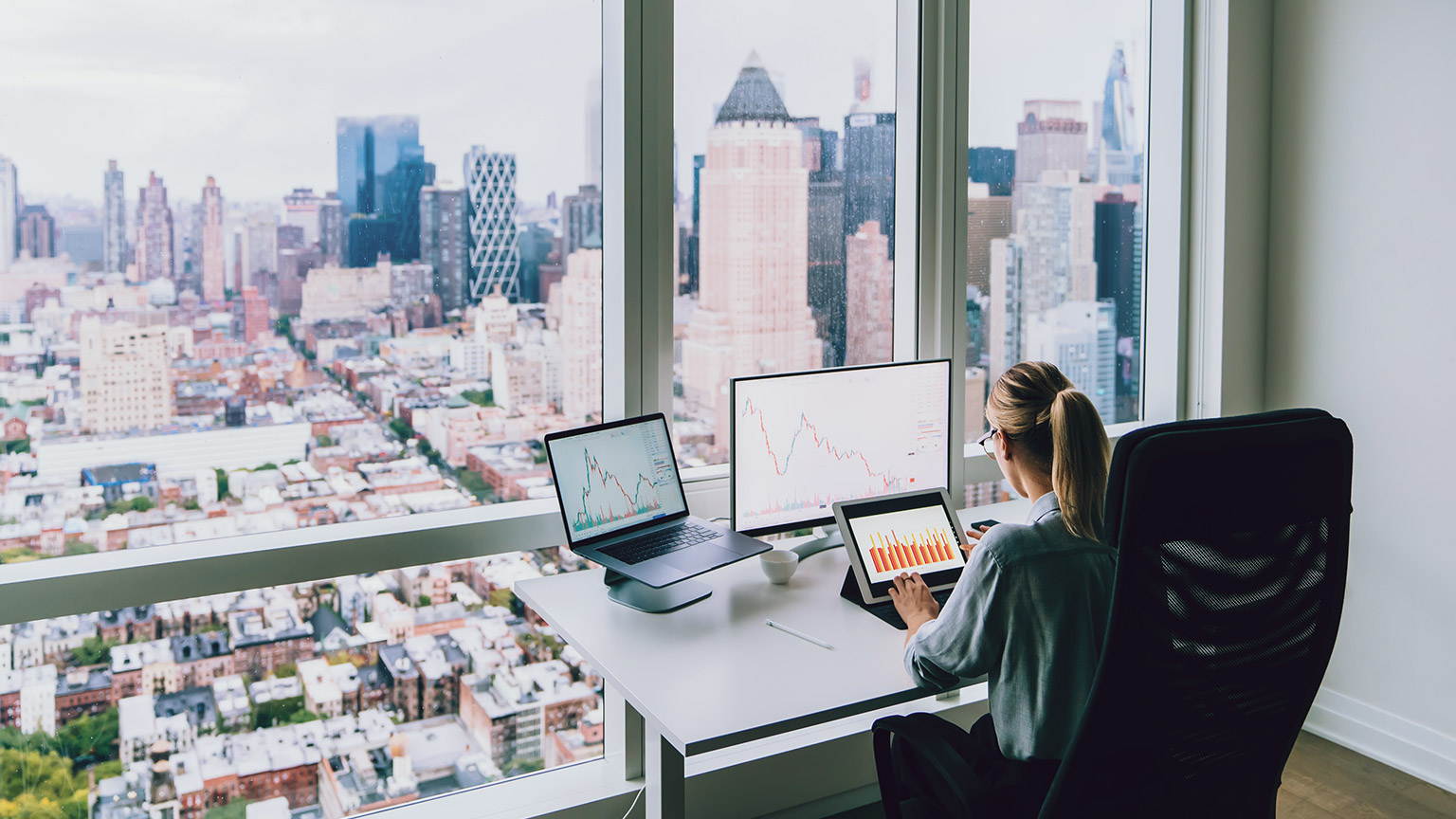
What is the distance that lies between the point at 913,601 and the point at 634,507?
64cm

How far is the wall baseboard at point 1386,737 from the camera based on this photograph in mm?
2854

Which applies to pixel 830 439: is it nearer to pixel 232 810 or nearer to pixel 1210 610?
pixel 1210 610

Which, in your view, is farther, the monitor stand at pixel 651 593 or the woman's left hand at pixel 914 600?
the monitor stand at pixel 651 593

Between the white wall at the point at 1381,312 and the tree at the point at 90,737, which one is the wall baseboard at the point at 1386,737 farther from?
the tree at the point at 90,737

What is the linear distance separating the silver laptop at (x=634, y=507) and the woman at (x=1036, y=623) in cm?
57

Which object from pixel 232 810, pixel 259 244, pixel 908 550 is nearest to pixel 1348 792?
pixel 908 550

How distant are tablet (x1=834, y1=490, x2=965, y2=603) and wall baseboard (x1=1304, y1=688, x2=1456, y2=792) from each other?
1.69m

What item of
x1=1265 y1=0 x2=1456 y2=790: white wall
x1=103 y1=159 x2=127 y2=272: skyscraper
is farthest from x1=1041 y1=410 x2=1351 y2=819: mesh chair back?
x1=103 y1=159 x2=127 y2=272: skyscraper

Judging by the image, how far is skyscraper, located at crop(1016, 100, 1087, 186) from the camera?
309 cm

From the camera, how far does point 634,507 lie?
226 centimetres

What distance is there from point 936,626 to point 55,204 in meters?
1.77

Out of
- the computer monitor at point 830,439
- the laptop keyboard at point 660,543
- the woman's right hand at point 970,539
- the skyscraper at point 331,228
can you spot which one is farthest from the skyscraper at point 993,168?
the skyscraper at point 331,228

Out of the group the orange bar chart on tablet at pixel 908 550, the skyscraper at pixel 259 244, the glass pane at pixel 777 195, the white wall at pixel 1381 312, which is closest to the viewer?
the skyscraper at pixel 259 244

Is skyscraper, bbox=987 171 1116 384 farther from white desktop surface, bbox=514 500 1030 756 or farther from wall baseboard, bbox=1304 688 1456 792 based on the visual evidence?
wall baseboard, bbox=1304 688 1456 792
